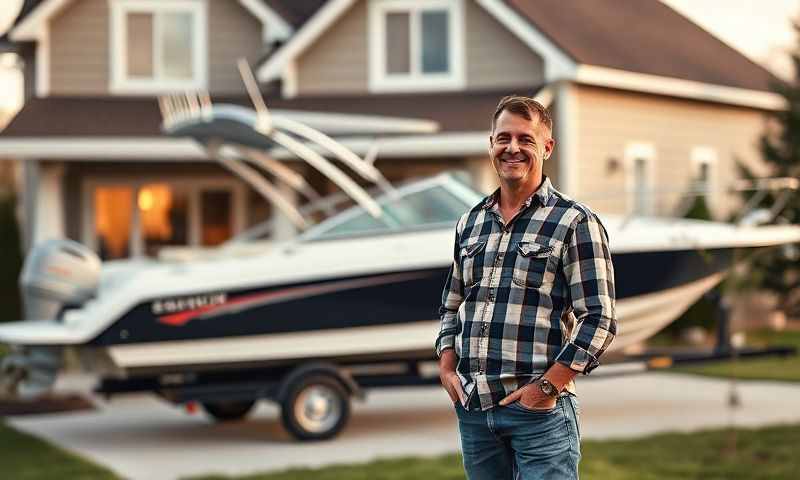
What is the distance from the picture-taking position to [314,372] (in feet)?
34.7

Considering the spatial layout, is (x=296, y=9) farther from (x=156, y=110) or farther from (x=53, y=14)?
(x=53, y=14)

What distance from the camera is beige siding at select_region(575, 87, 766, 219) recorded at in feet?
60.5

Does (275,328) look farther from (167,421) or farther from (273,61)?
(273,61)

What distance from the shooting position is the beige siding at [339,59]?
1836cm

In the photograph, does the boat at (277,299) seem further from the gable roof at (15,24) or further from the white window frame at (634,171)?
the gable roof at (15,24)

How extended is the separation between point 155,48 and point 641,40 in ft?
26.1

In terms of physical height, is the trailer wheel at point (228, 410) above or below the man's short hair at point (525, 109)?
below

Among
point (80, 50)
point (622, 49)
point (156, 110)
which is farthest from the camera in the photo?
point (622, 49)

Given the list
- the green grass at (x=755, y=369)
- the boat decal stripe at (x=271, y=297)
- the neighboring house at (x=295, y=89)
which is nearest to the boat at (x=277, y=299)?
the boat decal stripe at (x=271, y=297)

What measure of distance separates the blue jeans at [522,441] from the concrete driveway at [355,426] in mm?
5327

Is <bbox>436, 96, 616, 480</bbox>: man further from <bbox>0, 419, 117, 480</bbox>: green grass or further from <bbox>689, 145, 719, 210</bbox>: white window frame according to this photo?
<bbox>689, 145, 719, 210</bbox>: white window frame

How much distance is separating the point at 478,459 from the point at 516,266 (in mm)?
688

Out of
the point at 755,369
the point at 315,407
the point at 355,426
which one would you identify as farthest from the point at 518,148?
the point at 755,369

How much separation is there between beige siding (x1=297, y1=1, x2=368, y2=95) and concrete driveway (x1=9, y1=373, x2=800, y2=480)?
18.8 feet
